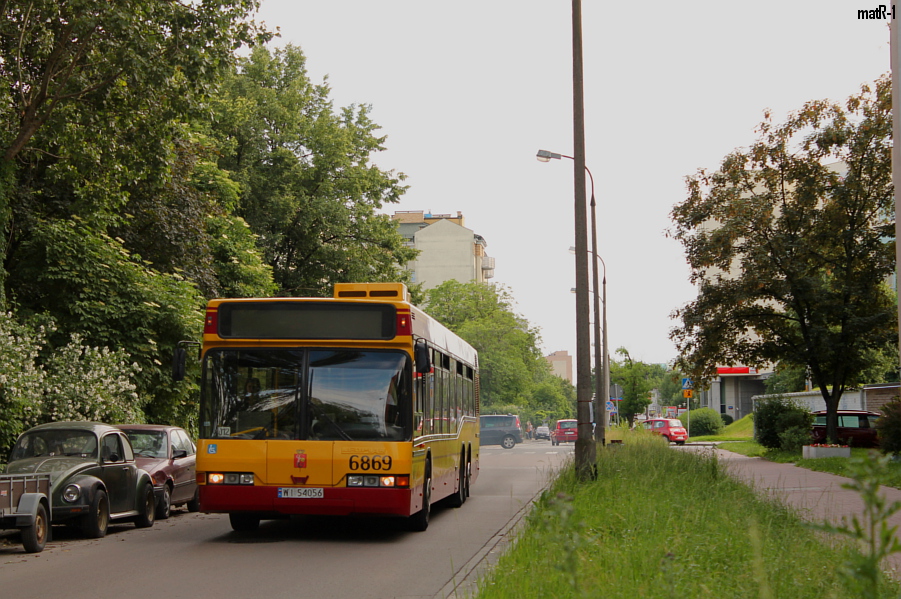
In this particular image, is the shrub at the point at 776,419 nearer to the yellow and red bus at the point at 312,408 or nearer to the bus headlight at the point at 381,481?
the yellow and red bus at the point at 312,408

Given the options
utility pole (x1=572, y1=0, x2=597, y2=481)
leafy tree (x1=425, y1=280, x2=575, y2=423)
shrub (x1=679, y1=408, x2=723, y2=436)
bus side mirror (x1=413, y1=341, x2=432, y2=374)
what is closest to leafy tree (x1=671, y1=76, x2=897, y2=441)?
utility pole (x1=572, y1=0, x2=597, y2=481)

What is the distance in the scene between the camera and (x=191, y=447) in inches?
699

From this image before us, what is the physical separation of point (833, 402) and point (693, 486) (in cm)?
1987

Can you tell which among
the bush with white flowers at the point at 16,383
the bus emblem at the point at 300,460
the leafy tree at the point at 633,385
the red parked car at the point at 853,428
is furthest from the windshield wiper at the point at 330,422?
the leafy tree at the point at 633,385

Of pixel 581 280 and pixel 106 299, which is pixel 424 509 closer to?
pixel 581 280

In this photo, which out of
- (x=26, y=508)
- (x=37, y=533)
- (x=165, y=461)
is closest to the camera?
(x=26, y=508)

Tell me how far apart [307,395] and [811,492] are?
33.1ft

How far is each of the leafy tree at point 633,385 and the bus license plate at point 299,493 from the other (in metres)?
50.4

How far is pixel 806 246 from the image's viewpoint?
2945 cm

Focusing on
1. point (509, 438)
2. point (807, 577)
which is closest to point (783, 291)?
point (807, 577)

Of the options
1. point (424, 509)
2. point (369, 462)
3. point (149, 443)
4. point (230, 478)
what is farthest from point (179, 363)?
point (149, 443)

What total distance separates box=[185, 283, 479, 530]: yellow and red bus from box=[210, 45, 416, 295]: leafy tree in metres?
26.0

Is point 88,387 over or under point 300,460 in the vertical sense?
over

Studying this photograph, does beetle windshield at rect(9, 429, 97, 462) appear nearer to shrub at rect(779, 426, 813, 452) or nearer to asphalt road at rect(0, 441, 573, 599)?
asphalt road at rect(0, 441, 573, 599)
